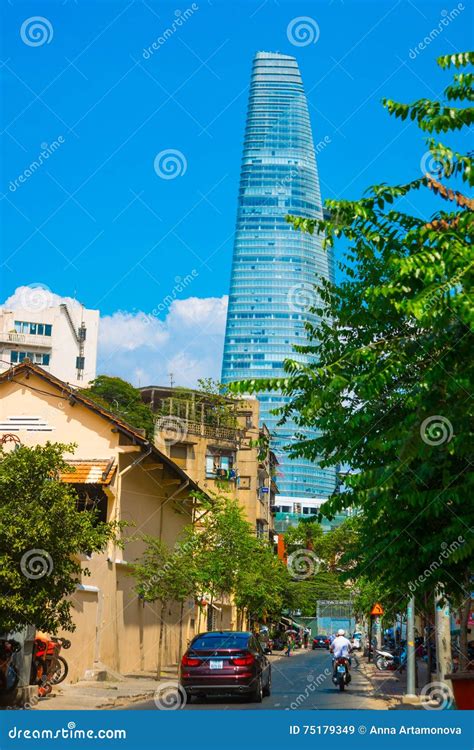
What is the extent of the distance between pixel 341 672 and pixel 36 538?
13.2 metres

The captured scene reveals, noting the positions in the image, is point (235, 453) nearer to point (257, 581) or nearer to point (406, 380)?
point (257, 581)

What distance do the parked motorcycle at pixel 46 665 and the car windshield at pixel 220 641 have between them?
9.44 ft

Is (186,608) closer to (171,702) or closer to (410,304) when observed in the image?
(171,702)

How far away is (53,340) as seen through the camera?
108 metres

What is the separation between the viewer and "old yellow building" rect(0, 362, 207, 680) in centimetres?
2659

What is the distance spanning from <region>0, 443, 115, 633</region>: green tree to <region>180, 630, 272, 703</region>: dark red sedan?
13.0 feet

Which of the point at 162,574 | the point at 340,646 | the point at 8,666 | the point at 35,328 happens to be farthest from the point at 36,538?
the point at 35,328

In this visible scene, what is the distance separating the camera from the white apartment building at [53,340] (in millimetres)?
106500

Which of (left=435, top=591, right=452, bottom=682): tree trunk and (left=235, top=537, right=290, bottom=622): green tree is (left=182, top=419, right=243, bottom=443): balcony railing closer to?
(left=235, top=537, right=290, bottom=622): green tree

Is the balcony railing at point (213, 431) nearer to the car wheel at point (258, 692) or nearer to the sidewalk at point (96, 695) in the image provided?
the sidewalk at point (96, 695)

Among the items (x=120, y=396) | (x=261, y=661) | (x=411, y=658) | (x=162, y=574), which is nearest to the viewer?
(x=261, y=661)

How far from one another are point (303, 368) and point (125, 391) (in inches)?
2864

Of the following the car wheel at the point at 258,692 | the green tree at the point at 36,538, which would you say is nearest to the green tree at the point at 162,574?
the car wheel at the point at 258,692

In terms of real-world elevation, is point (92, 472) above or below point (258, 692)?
above
